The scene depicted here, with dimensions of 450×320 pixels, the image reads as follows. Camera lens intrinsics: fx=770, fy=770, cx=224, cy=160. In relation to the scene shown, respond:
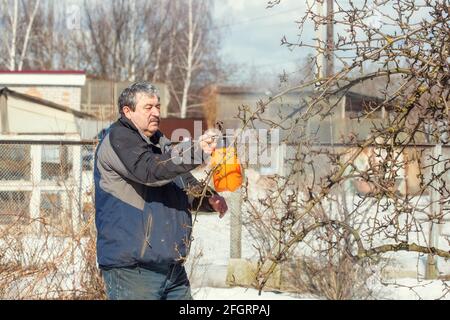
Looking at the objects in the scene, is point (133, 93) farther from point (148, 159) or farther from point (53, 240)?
point (53, 240)

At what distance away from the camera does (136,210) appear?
4043mm

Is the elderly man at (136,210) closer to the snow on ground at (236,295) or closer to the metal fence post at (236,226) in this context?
the snow on ground at (236,295)

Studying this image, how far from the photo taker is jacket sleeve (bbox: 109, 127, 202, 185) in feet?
12.1

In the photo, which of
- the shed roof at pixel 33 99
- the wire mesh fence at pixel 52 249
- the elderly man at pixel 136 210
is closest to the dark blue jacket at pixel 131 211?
the elderly man at pixel 136 210

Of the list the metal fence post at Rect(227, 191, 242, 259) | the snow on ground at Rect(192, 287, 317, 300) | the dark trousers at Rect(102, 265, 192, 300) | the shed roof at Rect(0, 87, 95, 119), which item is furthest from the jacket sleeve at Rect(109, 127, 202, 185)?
the shed roof at Rect(0, 87, 95, 119)

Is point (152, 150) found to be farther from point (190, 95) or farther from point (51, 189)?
point (190, 95)

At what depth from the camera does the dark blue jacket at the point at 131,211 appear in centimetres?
400

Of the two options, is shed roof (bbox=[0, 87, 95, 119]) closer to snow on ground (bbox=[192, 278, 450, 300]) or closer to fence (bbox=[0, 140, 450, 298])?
fence (bbox=[0, 140, 450, 298])

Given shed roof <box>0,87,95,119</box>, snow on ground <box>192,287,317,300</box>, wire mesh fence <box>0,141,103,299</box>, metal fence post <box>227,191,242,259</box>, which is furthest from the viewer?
shed roof <box>0,87,95,119</box>

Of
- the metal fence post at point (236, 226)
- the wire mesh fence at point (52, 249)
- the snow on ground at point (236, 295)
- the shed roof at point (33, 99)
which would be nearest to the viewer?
the wire mesh fence at point (52, 249)

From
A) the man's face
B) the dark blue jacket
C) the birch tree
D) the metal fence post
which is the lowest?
the metal fence post

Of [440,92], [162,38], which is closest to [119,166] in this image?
[440,92]

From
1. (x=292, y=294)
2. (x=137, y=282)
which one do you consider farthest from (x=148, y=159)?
(x=292, y=294)

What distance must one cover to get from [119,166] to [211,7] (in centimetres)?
3801
